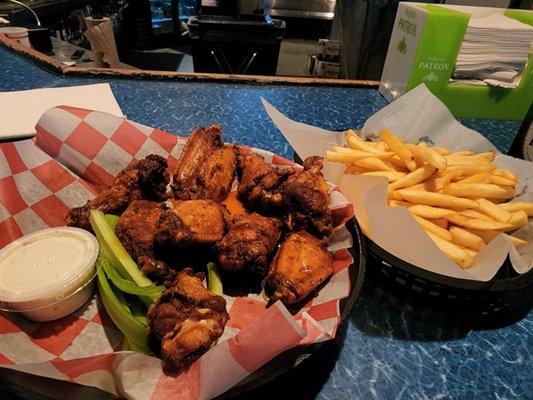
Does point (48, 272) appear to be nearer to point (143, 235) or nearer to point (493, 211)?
point (143, 235)

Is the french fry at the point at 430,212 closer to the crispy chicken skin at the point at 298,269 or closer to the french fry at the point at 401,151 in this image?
the french fry at the point at 401,151

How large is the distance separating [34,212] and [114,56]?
10.9 ft

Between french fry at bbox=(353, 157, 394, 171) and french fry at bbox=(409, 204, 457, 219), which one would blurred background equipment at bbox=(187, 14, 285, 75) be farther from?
french fry at bbox=(409, 204, 457, 219)

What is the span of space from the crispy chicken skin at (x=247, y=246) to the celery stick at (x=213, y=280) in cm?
5

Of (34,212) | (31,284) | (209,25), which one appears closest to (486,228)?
(31,284)

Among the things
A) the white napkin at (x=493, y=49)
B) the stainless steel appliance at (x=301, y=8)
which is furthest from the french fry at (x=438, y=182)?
the stainless steel appliance at (x=301, y=8)

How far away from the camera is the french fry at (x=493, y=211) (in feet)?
4.20

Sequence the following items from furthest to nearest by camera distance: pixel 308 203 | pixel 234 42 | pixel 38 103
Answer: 1. pixel 234 42
2. pixel 38 103
3. pixel 308 203

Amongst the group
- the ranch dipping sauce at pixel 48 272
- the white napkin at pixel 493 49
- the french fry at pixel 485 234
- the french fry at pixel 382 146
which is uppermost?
the white napkin at pixel 493 49

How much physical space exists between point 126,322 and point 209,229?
36 cm

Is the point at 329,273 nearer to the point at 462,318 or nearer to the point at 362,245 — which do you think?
the point at 362,245

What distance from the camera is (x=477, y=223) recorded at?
4.17 feet

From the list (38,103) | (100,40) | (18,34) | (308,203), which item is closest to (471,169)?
(308,203)

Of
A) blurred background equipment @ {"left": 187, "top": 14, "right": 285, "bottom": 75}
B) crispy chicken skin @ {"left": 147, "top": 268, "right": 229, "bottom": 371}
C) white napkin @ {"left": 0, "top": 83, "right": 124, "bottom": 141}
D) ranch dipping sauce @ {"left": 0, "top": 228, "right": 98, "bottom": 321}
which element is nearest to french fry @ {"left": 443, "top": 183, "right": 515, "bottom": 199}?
crispy chicken skin @ {"left": 147, "top": 268, "right": 229, "bottom": 371}
